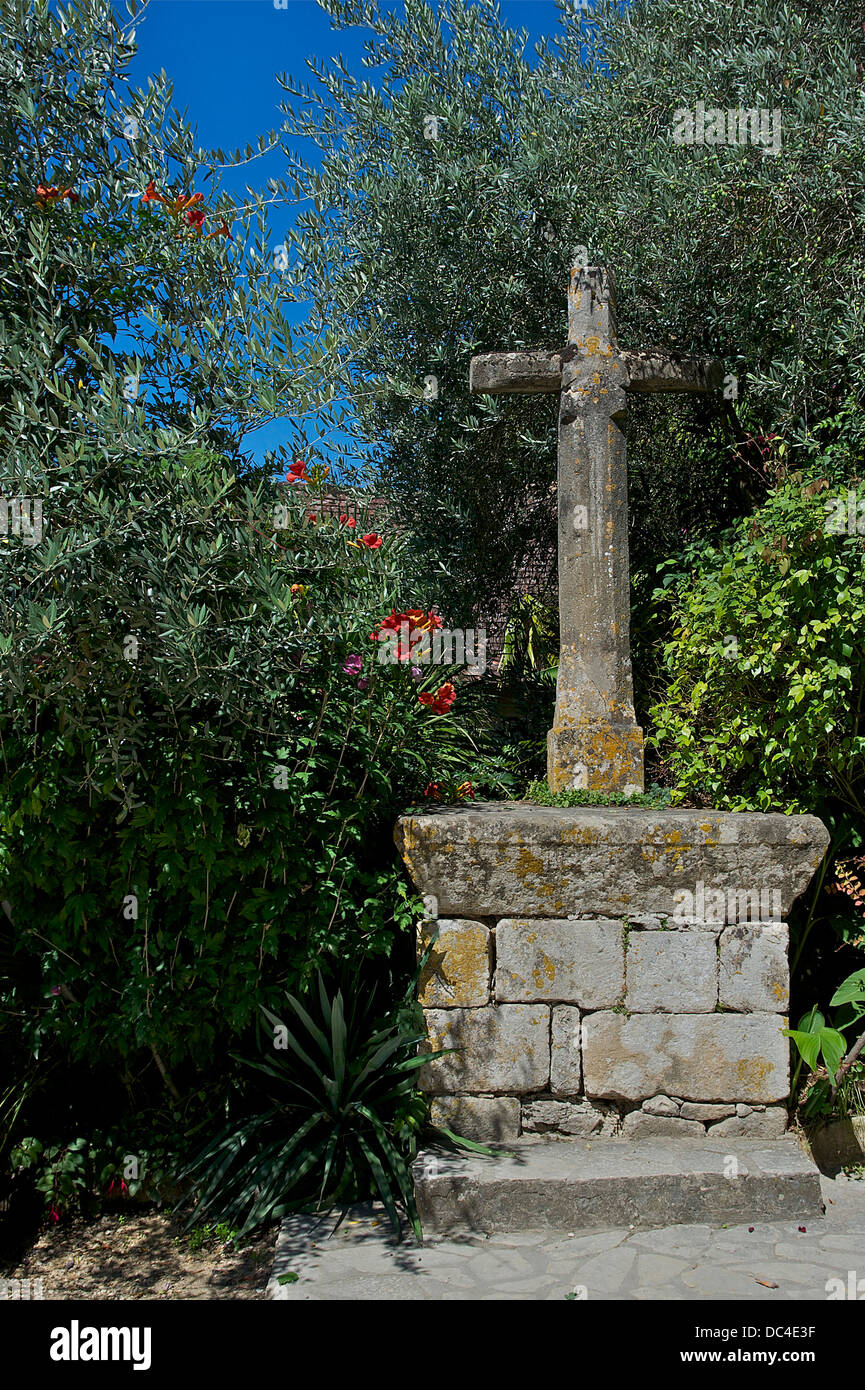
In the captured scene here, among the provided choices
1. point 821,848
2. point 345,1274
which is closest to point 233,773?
point 345,1274

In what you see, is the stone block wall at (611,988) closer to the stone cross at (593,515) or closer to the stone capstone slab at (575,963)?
the stone capstone slab at (575,963)

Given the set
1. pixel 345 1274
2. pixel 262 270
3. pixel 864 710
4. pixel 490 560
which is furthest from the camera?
pixel 490 560

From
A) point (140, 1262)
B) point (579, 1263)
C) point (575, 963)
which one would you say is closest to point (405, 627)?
point (575, 963)

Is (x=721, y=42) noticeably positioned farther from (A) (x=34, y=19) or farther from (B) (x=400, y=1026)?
(B) (x=400, y=1026)

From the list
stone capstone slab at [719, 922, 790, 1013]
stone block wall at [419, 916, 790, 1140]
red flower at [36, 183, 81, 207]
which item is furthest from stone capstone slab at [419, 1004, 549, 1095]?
red flower at [36, 183, 81, 207]

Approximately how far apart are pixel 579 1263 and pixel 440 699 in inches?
91.9

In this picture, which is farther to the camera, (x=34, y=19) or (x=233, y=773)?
(x=233, y=773)

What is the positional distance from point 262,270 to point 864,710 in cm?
293

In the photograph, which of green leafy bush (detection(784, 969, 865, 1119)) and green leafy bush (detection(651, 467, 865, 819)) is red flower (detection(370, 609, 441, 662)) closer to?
green leafy bush (detection(651, 467, 865, 819))

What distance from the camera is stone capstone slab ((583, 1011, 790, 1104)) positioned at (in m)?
3.80

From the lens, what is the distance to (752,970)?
3.83 m

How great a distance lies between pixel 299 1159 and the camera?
12.1 ft

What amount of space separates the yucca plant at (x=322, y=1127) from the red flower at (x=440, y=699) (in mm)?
1354

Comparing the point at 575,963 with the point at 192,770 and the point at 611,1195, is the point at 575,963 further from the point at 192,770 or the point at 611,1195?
the point at 192,770
